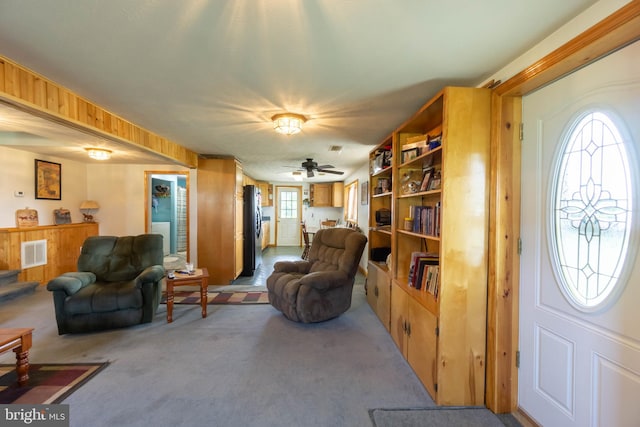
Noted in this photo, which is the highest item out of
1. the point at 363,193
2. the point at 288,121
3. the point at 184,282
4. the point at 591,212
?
the point at 288,121

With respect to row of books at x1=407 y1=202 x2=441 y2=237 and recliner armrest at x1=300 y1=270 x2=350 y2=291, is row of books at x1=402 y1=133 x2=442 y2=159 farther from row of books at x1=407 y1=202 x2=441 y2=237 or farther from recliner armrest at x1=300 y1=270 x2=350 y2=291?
recliner armrest at x1=300 y1=270 x2=350 y2=291

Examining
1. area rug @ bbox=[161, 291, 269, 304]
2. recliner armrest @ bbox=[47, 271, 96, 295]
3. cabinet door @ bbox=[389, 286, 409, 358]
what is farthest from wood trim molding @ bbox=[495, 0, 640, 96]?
recliner armrest @ bbox=[47, 271, 96, 295]

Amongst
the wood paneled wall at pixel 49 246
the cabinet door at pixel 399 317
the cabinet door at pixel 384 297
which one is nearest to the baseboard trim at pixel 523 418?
the cabinet door at pixel 399 317

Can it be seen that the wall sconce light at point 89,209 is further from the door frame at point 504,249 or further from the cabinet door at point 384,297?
the door frame at point 504,249

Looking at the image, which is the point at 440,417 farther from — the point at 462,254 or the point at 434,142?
the point at 434,142

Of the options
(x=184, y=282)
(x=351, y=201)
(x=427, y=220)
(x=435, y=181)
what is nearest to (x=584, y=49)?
(x=435, y=181)

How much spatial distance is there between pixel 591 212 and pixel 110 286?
4.00 m

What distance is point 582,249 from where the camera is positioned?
4.38ft

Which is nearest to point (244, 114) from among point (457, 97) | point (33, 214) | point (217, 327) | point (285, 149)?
point (285, 149)

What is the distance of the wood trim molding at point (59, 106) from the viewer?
1.67 m

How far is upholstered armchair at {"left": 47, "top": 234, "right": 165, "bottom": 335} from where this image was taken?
2590mm

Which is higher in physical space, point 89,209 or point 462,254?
point 89,209

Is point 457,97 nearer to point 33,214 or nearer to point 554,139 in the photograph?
point 554,139

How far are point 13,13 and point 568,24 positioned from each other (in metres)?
2.63
